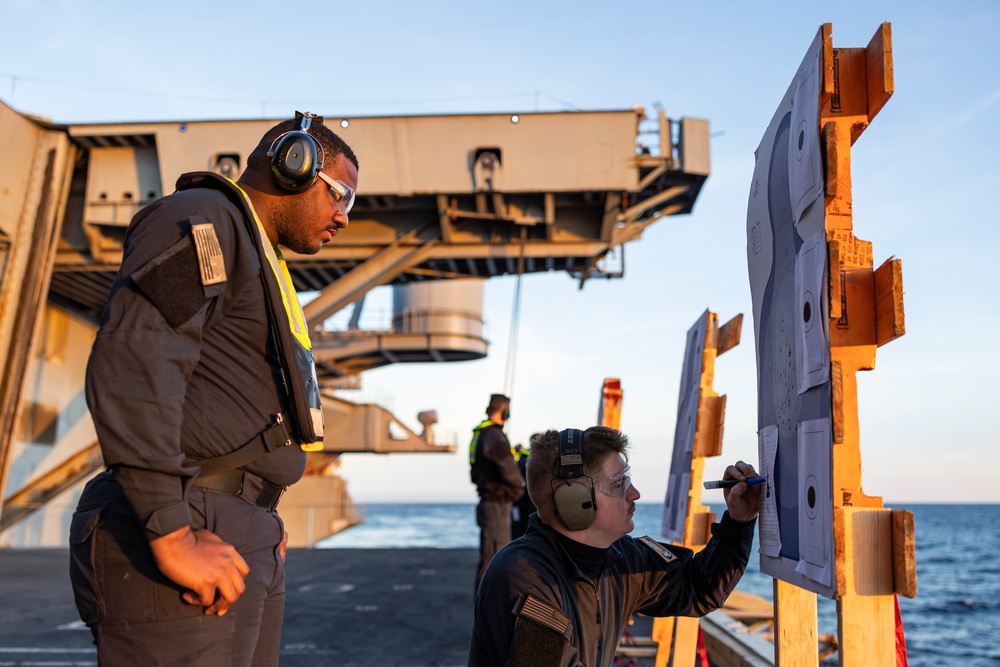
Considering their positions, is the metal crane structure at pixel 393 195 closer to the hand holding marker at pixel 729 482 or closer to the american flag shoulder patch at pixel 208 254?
the hand holding marker at pixel 729 482

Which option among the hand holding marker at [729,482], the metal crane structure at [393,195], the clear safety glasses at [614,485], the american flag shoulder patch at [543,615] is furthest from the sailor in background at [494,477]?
the metal crane structure at [393,195]

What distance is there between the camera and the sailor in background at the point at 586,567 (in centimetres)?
238

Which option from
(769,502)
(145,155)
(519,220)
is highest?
(145,155)

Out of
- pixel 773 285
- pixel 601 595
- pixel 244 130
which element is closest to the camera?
pixel 601 595

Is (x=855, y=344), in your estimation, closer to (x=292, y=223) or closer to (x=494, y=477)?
(x=292, y=223)

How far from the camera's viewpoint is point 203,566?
167 cm

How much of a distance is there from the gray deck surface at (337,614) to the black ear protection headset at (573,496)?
3.92 metres

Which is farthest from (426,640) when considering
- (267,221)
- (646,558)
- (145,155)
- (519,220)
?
(145,155)

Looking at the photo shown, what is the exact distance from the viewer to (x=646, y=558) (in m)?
2.99

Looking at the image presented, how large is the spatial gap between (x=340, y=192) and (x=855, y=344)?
1.54 metres

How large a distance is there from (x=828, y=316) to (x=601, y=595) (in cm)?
123

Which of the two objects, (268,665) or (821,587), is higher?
(821,587)

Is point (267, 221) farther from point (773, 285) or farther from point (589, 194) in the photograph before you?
point (589, 194)

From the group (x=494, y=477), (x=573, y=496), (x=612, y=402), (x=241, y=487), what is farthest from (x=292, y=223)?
(x=612, y=402)
